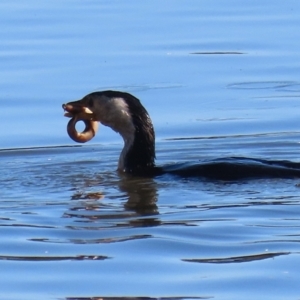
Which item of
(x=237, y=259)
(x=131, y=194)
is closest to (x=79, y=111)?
(x=131, y=194)

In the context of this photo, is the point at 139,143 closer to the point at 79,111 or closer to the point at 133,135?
the point at 133,135

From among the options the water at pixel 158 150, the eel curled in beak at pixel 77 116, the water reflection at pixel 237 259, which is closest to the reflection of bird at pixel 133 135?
the eel curled in beak at pixel 77 116

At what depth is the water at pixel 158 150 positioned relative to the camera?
319 inches

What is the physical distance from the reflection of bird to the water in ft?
0.67

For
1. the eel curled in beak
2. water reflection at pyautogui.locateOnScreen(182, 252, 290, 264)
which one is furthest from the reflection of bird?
water reflection at pyautogui.locateOnScreen(182, 252, 290, 264)

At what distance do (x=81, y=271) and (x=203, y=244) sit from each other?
1.08m

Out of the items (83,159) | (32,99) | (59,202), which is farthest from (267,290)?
(32,99)

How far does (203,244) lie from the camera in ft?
28.9

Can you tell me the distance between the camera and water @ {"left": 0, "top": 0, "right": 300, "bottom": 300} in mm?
8102

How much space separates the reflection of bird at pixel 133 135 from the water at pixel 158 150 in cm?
21

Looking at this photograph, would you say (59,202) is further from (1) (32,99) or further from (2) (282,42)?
(2) (282,42)

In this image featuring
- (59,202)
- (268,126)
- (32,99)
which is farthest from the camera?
(32,99)

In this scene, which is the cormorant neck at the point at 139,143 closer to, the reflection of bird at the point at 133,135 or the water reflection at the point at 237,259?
the reflection of bird at the point at 133,135

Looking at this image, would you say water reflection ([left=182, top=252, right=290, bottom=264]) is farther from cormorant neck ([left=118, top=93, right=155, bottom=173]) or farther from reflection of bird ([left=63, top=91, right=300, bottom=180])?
cormorant neck ([left=118, top=93, right=155, bottom=173])
